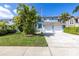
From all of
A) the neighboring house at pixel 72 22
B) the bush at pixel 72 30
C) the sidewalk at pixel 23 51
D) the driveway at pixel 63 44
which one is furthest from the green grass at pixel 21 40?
the neighboring house at pixel 72 22

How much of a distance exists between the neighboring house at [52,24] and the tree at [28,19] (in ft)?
0.63

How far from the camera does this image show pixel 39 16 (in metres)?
5.47

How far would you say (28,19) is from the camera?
5684 millimetres

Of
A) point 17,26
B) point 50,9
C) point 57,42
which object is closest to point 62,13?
point 50,9

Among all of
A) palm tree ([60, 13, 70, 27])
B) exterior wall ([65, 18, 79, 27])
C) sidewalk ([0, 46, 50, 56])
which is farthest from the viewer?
exterior wall ([65, 18, 79, 27])

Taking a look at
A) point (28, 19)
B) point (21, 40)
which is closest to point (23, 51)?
point (21, 40)

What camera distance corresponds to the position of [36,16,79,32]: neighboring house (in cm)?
546

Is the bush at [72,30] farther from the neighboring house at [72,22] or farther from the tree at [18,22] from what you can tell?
the tree at [18,22]

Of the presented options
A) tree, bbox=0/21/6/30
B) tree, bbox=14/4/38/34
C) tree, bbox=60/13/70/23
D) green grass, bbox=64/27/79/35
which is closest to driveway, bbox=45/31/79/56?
green grass, bbox=64/27/79/35

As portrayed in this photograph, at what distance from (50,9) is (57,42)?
3.01 ft

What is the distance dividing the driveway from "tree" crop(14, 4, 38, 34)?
55 cm

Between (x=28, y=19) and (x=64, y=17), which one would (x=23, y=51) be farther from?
(x=64, y=17)

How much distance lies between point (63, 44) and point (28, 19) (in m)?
1.24

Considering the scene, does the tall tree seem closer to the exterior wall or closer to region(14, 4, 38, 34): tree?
the exterior wall
